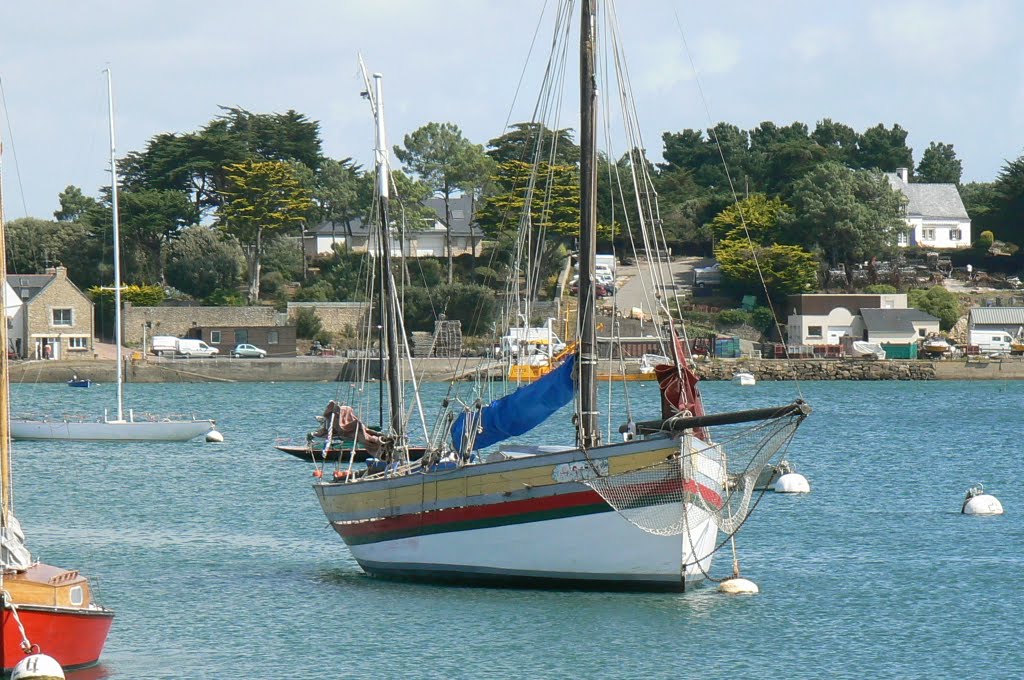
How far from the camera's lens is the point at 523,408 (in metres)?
26.3

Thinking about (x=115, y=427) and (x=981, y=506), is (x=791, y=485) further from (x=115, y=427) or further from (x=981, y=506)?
(x=115, y=427)

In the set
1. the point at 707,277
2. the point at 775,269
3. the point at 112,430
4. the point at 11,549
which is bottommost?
the point at 112,430

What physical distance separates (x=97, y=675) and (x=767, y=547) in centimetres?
1629

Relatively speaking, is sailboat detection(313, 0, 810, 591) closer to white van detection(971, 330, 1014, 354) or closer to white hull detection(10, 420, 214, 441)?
white hull detection(10, 420, 214, 441)

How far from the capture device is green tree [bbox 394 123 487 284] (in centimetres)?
12381

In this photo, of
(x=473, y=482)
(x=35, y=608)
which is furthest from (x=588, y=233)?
(x=35, y=608)

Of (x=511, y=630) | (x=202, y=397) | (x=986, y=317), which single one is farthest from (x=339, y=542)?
(x=986, y=317)

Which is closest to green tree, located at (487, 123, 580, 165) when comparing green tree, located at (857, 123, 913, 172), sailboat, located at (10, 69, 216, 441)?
green tree, located at (857, 123, 913, 172)

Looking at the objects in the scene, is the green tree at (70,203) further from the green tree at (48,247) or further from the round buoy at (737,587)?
the round buoy at (737,587)

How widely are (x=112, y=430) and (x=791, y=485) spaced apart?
91.9ft

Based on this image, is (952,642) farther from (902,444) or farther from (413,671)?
(902,444)

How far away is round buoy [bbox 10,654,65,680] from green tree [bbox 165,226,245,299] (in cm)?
9534

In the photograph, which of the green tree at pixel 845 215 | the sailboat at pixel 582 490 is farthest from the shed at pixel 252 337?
the sailboat at pixel 582 490

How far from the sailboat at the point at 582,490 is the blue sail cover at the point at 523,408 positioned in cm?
2
